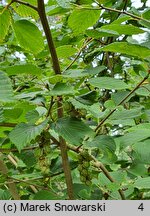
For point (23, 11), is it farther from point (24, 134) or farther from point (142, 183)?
point (142, 183)

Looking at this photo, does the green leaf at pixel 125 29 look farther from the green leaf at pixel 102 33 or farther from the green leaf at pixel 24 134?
the green leaf at pixel 24 134

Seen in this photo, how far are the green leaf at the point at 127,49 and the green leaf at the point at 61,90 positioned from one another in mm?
91

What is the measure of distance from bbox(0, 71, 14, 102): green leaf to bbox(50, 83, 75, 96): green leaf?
7 cm

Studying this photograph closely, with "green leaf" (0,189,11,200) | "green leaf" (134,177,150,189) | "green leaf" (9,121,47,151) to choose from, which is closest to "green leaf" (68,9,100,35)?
"green leaf" (9,121,47,151)

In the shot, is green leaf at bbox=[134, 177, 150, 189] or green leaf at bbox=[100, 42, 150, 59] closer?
green leaf at bbox=[100, 42, 150, 59]

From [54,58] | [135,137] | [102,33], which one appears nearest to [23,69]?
[54,58]

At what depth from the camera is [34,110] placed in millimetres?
713

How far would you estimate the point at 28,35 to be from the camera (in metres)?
0.76

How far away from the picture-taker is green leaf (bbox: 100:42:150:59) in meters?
0.64

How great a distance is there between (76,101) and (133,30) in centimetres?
17

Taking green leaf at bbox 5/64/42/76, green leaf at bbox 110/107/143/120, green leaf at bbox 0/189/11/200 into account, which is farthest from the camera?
green leaf at bbox 0/189/11/200

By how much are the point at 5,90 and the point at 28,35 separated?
0.21 meters

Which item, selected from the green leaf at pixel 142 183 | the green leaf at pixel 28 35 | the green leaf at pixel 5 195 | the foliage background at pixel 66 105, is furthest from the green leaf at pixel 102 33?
the green leaf at pixel 5 195

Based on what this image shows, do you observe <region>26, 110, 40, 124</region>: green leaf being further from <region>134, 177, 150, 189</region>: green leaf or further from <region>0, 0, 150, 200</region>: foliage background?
<region>134, 177, 150, 189</region>: green leaf
